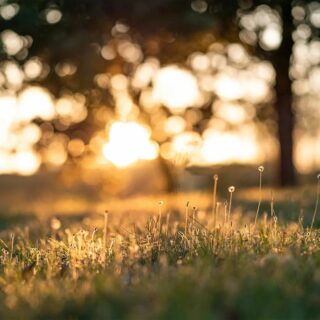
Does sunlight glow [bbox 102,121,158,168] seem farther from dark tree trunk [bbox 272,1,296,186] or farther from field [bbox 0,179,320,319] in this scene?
field [bbox 0,179,320,319]

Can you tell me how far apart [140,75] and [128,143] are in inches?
66.0

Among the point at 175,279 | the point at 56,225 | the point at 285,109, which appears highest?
the point at 285,109

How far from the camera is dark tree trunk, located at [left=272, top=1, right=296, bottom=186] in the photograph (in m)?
19.2

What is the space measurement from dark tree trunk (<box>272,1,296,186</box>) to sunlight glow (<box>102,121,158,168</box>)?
4695 millimetres

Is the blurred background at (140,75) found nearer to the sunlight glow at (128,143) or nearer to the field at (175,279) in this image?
the sunlight glow at (128,143)

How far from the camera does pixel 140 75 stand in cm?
1667

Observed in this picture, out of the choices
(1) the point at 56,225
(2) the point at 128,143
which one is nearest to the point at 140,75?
(2) the point at 128,143

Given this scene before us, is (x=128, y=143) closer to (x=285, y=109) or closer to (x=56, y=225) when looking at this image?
(x=285, y=109)

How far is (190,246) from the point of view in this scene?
5.11 meters

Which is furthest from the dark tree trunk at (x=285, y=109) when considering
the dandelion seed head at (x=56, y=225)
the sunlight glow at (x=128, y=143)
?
the dandelion seed head at (x=56, y=225)

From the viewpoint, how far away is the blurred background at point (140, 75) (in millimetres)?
14023

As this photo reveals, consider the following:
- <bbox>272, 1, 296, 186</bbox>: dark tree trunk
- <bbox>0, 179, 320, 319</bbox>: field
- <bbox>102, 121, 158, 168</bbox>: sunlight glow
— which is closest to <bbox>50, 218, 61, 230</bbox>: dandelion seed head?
<bbox>0, 179, 320, 319</bbox>: field

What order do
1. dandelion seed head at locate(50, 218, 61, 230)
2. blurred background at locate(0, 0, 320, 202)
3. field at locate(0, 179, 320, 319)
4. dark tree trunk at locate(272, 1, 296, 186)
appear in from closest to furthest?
1. field at locate(0, 179, 320, 319)
2. dandelion seed head at locate(50, 218, 61, 230)
3. blurred background at locate(0, 0, 320, 202)
4. dark tree trunk at locate(272, 1, 296, 186)

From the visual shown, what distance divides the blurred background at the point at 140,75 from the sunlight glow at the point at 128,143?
3cm
